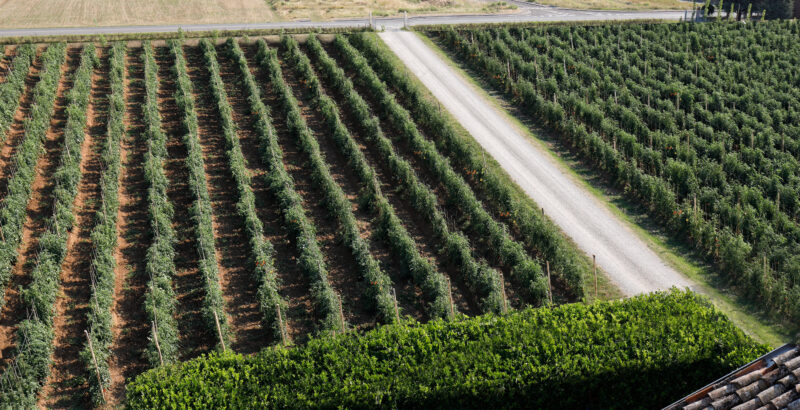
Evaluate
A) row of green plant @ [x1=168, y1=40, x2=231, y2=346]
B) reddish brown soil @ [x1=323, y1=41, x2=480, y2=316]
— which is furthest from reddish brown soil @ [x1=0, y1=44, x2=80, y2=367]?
reddish brown soil @ [x1=323, y1=41, x2=480, y2=316]

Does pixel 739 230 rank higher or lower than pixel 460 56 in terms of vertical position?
lower

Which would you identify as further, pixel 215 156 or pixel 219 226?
pixel 215 156

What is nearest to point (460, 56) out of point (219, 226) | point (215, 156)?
point (215, 156)

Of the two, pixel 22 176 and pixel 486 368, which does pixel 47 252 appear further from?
pixel 486 368

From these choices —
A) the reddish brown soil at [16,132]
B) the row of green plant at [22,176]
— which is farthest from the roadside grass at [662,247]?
the reddish brown soil at [16,132]

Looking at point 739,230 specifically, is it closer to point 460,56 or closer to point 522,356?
point 522,356

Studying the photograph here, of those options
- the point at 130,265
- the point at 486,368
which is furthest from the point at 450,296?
the point at 130,265

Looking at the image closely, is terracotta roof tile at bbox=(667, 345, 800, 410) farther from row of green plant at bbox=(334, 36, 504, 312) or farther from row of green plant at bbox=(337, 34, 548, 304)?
row of green plant at bbox=(337, 34, 548, 304)
